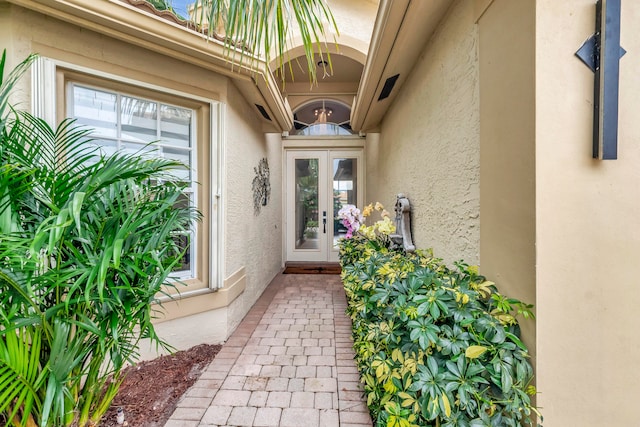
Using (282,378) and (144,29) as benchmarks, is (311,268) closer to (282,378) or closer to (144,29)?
(282,378)

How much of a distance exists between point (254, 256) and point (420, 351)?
119 inches

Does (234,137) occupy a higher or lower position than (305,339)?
higher

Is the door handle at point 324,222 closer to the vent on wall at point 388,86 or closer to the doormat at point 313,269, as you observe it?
the doormat at point 313,269

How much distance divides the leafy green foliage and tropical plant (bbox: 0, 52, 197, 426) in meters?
1.25

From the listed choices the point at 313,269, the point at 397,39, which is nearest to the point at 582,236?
the point at 397,39

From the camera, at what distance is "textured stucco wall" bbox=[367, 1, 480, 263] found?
5.27 feet

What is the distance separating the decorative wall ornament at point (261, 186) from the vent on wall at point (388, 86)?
202cm

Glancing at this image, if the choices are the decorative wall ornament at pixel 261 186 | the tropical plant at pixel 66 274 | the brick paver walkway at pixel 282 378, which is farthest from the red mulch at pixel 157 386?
the decorative wall ornament at pixel 261 186

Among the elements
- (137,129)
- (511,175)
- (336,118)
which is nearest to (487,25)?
(511,175)

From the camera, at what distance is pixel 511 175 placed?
120 centimetres

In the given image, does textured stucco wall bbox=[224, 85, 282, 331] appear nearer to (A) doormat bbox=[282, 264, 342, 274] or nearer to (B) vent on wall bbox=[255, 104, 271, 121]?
(B) vent on wall bbox=[255, 104, 271, 121]

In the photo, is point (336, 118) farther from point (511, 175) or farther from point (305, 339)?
point (511, 175)

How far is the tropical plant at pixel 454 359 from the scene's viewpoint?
98 cm

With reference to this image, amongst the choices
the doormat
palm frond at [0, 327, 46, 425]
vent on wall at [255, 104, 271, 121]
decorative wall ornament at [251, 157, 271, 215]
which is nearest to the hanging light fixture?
decorative wall ornament at [251, 157, 271, 215]
